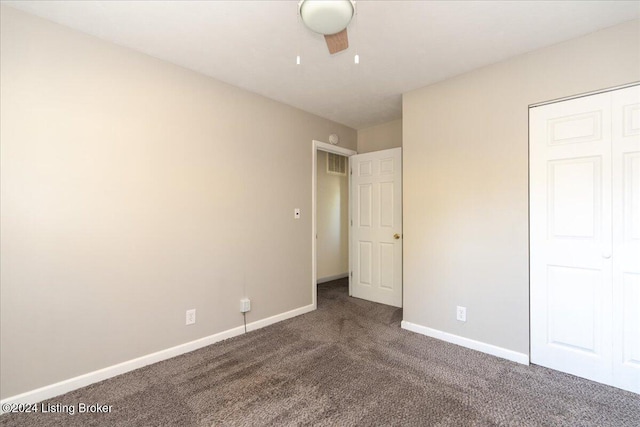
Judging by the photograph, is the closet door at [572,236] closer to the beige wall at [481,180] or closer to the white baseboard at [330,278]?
the beige wall at [481,180]

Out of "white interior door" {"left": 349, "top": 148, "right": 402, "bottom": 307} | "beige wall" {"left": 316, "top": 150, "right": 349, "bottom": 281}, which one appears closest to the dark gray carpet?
"white interior door" {"left": 349, "top": 148, "right": 402, "bottom": 307}

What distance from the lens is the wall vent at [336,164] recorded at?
5.32 m

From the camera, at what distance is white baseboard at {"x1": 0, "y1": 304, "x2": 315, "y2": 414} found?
6.22 feet

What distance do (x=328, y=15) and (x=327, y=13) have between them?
0.04ft

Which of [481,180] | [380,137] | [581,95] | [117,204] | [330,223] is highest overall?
[380,137]

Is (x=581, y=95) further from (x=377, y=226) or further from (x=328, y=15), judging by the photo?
(x=377, y=226)

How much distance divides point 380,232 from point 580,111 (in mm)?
2381

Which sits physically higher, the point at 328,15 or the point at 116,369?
the point at 328,15

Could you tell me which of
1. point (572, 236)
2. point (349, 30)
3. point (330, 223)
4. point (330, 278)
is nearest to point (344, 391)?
point (572, 236)

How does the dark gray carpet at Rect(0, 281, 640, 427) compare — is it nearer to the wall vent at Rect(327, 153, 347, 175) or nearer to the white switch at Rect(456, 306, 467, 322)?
the white switch at Rect(456, 306, 467, 322)

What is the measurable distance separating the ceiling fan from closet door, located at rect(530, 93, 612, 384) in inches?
75.5

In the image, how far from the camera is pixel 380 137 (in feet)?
13.9

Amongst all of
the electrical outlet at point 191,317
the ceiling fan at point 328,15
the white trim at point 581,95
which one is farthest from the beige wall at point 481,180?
the electrical outlet at point 191,317

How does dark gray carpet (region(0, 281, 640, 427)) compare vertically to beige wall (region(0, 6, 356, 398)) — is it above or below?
below
